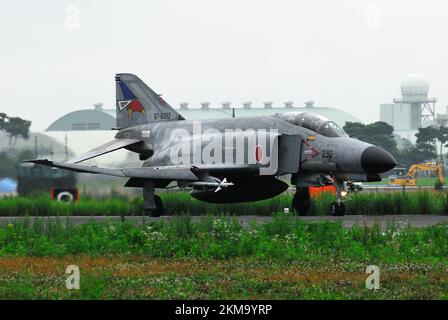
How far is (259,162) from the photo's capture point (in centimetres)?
2861

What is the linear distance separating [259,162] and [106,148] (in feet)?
22.1

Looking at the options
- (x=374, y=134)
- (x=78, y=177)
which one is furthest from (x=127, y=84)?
(x=374, y=134)

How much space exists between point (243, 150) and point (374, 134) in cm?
8762

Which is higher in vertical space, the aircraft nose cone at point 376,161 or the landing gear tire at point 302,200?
the aircraft nose cone at point 376,161

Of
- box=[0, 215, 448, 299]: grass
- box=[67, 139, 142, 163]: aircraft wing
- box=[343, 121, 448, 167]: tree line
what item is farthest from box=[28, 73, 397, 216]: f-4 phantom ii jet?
box=[343, 121, 448, 167]: tree line

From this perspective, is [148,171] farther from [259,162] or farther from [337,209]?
[337,209]

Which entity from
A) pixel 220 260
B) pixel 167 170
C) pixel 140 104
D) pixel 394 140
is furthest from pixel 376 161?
pixel 394 140

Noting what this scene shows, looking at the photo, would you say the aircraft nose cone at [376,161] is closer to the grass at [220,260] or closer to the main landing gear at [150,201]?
the grass at [220,260]

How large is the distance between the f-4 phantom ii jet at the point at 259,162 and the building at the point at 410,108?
122 metres

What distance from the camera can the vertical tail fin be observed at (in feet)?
112

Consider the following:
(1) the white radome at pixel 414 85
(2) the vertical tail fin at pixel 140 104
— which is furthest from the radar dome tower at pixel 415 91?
(2) the vertical tail fin at pixel 140 104

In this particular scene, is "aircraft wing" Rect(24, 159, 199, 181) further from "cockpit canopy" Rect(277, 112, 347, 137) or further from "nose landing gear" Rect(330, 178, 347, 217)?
"nose landing gear" Rect(330, 178, 347, 217)

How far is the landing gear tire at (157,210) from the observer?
29.8m

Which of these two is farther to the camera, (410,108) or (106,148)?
(410,108)
